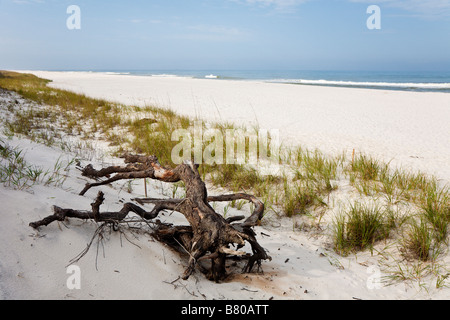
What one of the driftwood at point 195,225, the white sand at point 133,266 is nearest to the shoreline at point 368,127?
the white sand at point 133,266

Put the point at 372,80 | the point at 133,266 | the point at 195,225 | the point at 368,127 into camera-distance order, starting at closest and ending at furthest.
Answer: the point at 133,266 → the point at 195,225 → the point at 368,127 → the point at 372,80

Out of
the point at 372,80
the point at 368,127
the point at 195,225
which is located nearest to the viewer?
the point at 195,225

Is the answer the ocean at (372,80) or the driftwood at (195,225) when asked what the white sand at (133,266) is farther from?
the ocean at (372,80)

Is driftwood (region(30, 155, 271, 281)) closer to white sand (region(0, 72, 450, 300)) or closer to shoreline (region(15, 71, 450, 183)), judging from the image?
white sand (region(0, 72, 450, 300))

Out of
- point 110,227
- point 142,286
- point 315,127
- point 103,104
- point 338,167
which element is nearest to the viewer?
point 142,286

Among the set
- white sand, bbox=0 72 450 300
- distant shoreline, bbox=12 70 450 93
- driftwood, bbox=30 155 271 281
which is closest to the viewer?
white sand, bbox=0 72 450 300

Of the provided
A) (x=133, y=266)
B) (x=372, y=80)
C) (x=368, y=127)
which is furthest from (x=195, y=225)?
(x=372, y=80)

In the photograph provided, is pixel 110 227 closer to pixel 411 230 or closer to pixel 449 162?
pixel 411 230

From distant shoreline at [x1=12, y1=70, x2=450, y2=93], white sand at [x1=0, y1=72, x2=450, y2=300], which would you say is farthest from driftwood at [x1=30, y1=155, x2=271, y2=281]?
distant shoreline at [x1=12, y1=70, x2=450, y2=93]

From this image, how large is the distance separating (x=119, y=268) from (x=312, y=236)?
2.04m

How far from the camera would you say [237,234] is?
2062 millimetres

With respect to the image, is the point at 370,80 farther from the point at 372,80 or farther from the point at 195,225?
the point at 195,225

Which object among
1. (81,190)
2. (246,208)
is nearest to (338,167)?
(246,208)

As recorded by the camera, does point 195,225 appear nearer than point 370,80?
Yes
